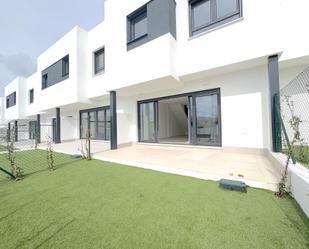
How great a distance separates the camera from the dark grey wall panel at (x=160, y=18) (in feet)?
20.5

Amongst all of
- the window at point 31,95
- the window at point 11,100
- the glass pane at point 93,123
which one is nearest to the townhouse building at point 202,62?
the glass pane at point 93,123

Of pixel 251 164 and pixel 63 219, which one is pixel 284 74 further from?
pixel 63 219

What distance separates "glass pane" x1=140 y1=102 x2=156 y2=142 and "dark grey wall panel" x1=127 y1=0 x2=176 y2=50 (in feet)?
12.5

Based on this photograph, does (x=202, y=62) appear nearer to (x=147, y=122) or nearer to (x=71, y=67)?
(x=147, y=122)

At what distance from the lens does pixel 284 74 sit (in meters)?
5.68

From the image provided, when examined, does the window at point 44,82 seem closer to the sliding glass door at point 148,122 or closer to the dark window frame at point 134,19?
the sliding glass door at point 148,122

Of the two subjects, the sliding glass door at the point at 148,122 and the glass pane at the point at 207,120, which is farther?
the sliding glass door at the point at 148,122

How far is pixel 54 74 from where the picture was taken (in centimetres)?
1280

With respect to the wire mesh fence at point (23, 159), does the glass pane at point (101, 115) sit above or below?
above

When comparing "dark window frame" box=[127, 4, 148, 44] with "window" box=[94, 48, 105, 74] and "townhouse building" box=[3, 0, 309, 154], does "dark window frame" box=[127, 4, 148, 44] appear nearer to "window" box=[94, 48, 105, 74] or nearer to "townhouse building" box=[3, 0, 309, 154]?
"townhouse building" box=[3, 0, 309, 154]

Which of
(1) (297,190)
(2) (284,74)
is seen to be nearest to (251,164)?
(1) (297,190)

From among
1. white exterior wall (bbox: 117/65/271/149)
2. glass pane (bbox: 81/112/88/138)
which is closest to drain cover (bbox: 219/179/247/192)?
white exterior wall (bbox: 117/65/271/149)

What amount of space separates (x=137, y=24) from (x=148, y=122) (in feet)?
17.2

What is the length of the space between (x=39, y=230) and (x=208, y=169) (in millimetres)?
3693
